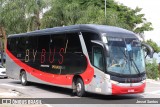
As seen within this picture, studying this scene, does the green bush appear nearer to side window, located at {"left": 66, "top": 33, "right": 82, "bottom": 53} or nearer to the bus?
the bus

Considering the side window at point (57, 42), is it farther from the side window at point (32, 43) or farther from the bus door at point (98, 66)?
the bus door at point (98, 66)

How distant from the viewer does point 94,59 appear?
52.6 feet

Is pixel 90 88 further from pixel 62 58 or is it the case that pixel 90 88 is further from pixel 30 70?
pixel 30 70

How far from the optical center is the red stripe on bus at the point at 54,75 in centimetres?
1634

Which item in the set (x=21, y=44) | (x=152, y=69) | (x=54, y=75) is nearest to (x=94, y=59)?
(x=54, y=75)

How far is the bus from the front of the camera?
1539 cm

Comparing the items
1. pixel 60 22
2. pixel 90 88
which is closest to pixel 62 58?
pixel 90 88

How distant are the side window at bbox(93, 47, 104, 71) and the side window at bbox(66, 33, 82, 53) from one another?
1.13 m

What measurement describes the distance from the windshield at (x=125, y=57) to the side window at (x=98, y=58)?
400mm

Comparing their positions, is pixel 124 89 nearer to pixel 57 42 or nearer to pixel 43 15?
pixel 57 42

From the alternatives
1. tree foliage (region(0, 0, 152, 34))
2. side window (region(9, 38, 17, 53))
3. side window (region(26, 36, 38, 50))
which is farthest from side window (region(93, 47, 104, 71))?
tree foliage (region(0, 0, 152, 34))

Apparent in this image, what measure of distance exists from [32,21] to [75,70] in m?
23.2

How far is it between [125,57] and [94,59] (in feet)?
4.46

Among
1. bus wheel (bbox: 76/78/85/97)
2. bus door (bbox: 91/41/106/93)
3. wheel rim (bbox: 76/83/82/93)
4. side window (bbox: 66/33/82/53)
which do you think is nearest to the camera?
bus door (bbox: 91/41/106/93)
